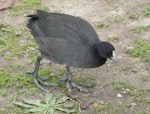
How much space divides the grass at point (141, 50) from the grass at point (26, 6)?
1.99 m

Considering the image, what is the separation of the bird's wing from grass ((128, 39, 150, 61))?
1.18 meters

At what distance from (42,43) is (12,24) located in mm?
1959

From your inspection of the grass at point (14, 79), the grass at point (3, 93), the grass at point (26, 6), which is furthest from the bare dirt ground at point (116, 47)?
the grass at point (3, 93)

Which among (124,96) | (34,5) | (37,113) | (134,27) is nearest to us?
(37,113)

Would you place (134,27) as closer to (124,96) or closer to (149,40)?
(149,40)

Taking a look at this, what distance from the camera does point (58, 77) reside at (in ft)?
19.7

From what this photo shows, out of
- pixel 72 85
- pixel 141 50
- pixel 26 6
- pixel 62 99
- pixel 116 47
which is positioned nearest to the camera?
pixel 62 99

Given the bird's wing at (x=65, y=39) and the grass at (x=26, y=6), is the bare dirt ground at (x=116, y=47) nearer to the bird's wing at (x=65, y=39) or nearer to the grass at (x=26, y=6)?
the grass at (x=26, y=6)

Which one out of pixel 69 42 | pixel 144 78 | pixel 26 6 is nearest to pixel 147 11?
pixel 144 78

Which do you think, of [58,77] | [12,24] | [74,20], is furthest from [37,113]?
[12,24]

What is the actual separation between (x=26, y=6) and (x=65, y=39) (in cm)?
271

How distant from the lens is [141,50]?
6496 millimetres

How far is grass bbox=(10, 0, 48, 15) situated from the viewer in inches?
303

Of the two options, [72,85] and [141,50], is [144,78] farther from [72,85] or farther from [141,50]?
[72,85]
